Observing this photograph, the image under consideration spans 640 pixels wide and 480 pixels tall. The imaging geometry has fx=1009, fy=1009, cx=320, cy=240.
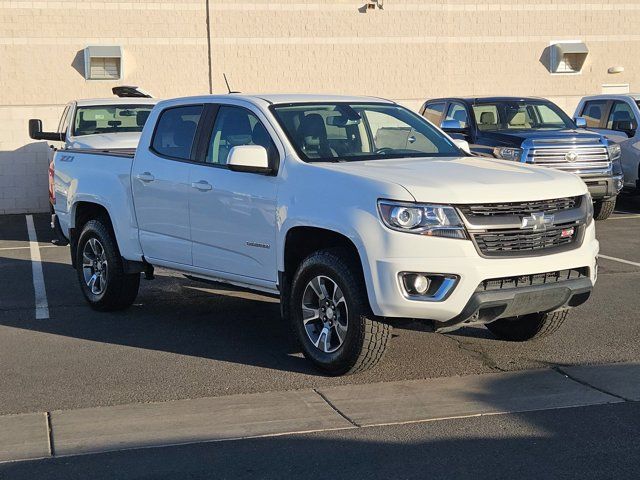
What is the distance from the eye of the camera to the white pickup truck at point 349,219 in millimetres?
6344

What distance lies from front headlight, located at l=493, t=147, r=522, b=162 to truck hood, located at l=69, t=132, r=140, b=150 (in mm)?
5193

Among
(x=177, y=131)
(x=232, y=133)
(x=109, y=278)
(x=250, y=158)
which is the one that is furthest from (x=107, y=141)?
(x=250, y=158)

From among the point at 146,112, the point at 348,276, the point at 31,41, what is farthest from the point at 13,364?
the point at 31,41

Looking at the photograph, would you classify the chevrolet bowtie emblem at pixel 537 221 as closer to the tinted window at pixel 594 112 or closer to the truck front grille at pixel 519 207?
the truck front grille at pixel 519 207

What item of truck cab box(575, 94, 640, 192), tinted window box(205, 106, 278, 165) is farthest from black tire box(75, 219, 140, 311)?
truck cab box(575, 94, 640, 192)

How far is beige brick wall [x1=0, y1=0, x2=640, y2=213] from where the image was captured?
21.5m

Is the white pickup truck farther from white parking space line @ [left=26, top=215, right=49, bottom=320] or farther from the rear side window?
white parking space line @ [left=26, top=215, right=49, bottom=320]

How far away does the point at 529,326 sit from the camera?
772 cm

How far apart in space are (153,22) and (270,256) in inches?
640

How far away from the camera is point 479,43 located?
24.5m

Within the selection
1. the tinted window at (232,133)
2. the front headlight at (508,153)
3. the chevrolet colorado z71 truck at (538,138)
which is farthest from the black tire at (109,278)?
the front headlight at (508,153)

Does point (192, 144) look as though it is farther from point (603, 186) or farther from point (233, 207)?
point (603, 186)

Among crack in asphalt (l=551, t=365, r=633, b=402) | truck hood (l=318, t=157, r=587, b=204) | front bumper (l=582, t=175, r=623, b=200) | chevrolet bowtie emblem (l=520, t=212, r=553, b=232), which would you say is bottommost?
crack in asphalt (l=551, t=365, r=633, b=402)

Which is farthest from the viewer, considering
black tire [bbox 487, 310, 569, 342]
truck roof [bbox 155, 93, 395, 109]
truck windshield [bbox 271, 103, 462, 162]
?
truck roof [bbox 155, 93, 395, 109]
